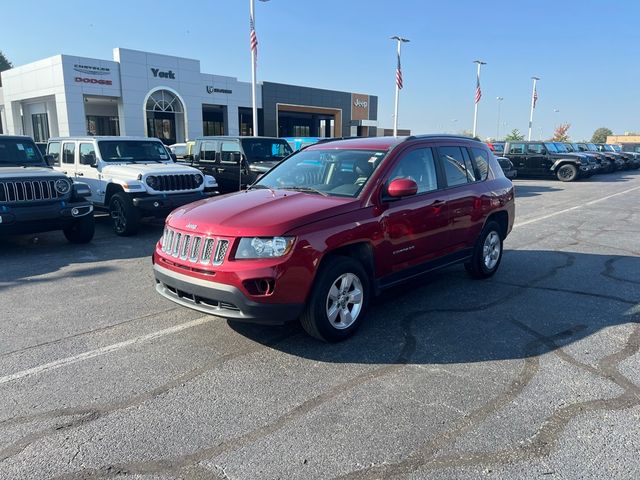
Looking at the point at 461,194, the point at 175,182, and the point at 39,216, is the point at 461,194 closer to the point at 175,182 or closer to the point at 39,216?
the point at 175,182

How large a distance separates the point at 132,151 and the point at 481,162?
7593 millimetres

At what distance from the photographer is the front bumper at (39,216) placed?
7.42 metres

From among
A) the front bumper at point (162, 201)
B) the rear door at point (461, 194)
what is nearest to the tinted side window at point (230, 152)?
the front bumper at point (162, 201)

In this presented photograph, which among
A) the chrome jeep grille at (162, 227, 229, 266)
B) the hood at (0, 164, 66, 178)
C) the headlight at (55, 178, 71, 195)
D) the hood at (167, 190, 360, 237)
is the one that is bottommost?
the chrome jeep grille at (162, 227, 229, 266)

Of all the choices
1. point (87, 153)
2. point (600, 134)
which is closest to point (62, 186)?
point (87, 153)

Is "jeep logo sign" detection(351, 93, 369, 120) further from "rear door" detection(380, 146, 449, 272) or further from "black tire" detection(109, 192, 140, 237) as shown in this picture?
"rear door" detection(380, 146, 449, 272)

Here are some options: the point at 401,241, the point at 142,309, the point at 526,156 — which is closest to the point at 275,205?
the point at 401,241

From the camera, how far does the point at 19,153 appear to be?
9352 mm

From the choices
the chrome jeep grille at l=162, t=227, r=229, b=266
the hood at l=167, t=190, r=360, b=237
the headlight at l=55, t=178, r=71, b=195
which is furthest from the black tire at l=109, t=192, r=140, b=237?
the chrome jeep grille at l=162, t=227, r=229, b=266

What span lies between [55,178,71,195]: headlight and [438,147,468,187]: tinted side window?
620 centimetres

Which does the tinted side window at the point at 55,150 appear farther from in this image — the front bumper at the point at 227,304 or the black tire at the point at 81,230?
the front bumper at the point at 227,304

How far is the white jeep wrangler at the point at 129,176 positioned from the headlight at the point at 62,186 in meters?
1.10

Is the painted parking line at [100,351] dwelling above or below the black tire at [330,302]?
below

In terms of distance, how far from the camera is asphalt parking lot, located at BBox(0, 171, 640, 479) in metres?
2.79
